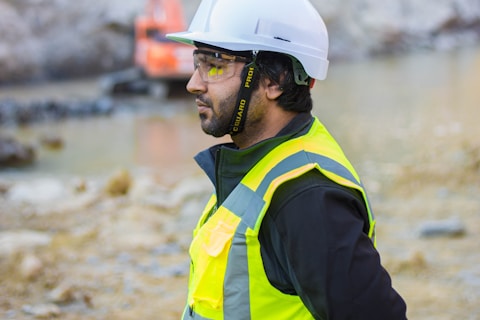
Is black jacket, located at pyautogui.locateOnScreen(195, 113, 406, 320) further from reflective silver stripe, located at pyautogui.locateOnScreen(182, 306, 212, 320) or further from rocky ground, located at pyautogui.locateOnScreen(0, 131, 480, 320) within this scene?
rocky ground, located at pyautogui.locateOnScreen(0, 131, 480, 320)

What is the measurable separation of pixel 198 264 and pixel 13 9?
79.8 feet

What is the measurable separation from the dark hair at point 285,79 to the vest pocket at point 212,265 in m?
0.38

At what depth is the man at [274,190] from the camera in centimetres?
163

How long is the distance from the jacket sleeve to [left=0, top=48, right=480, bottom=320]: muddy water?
291 centimetres

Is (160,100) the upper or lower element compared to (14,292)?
lower

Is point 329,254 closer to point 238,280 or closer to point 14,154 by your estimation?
point 238,280

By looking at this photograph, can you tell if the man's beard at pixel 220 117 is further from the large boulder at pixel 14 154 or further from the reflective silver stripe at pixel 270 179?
the large boulder at pixel 14 154

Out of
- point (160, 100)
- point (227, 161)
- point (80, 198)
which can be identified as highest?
point (227, 161)

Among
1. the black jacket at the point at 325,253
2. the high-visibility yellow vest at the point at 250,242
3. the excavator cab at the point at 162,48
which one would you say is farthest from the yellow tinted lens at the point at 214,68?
the excavator cab at the point at 162,48

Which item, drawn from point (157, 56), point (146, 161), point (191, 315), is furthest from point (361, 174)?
point (157, 56)

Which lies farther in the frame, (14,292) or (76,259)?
(76,259)

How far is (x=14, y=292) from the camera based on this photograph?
4.71 metres

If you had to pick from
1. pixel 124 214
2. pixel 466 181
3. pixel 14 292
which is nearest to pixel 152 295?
pixel 14 292

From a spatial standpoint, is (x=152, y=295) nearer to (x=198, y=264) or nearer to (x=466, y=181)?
(x=198, y=264)
